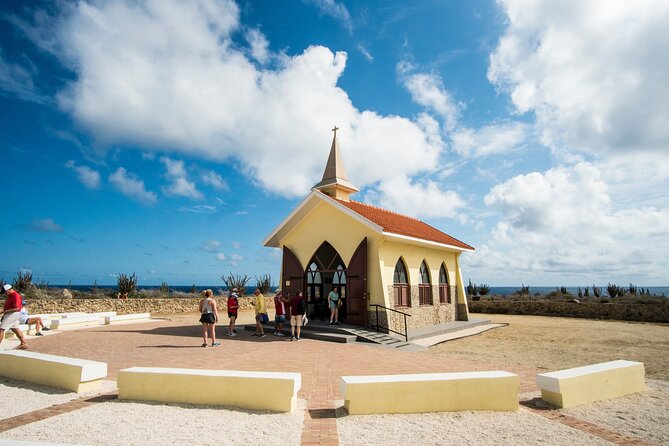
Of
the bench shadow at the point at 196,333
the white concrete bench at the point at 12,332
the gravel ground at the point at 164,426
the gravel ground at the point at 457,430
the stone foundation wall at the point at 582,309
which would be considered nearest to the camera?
the gravel ground at the point at 164,426

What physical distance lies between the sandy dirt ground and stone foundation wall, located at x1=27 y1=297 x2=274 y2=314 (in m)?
18.1

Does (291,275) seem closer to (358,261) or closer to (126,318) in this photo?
(358,261)

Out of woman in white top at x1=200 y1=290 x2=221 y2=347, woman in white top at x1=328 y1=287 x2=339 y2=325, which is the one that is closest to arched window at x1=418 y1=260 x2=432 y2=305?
woman in white top at x1=328 y1=287 x2=339 y2=325

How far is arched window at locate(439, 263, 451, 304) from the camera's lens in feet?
58.7

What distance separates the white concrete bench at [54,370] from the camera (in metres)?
6.48

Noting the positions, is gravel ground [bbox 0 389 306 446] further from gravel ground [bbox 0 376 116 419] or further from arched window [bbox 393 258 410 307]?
arched window [bbox 393 258 410 307]

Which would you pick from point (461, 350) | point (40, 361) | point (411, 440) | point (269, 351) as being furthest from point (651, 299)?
point (40, 361)

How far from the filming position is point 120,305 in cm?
2200

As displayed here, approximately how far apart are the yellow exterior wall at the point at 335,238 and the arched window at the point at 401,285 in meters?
1.13

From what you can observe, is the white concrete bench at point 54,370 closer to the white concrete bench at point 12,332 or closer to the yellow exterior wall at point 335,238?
the white concrete bench at point 12,332

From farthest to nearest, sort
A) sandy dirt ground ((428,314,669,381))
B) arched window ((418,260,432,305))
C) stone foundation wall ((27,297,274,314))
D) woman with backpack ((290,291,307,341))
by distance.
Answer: stone foundation wall ((27,297,274,314)) → arched window ((418,260,432,305)) → woman with backpack ((290,291,307,341)) → sandy dirt ground ((428,314,669,381))

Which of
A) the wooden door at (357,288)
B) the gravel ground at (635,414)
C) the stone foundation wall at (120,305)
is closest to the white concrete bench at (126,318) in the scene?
the stone foundation wall at (120,305)

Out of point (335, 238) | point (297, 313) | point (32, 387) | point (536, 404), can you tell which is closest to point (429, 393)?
point (536, 404)

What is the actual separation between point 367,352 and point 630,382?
585 centimetres
